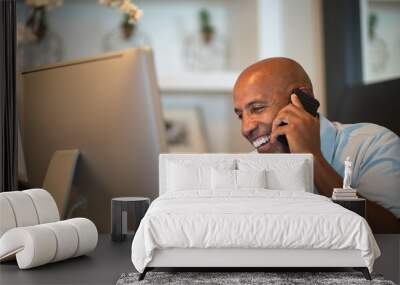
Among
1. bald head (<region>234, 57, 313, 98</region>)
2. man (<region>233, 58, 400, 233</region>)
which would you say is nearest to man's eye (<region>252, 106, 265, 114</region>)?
man (<region>233, 58, 400, 233</region>)

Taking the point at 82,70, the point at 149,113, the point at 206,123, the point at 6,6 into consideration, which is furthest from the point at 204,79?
the point at 6,6

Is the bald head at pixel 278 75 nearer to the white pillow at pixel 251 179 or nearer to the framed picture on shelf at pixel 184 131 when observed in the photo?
the framed picture on shelf at pixel 184 131

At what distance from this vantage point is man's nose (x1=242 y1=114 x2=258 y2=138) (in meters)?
5.43

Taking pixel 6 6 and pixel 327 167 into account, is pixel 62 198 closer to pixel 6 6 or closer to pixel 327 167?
pixel 6 6

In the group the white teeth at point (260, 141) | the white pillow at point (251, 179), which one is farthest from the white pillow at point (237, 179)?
the white teeth at point (260, 141)

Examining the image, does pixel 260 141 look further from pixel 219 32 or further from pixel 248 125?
pixel 219 32

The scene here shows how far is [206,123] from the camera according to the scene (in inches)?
231

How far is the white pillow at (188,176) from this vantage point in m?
4.88

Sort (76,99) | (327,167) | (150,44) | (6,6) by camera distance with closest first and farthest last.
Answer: (6,6) → (327,167) → (76,99) → (150,44)

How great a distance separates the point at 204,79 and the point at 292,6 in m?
1.14

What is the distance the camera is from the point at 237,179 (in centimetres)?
482

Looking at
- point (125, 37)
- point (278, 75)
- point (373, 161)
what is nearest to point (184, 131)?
point (278, 75)

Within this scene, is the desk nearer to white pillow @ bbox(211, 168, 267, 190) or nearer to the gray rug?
the gray rug

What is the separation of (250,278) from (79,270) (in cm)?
116
